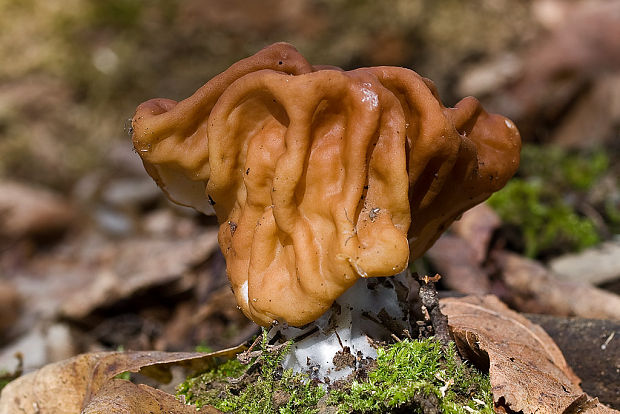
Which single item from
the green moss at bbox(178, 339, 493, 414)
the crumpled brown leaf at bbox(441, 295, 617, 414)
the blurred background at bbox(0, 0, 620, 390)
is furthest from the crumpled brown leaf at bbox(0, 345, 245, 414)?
the blurred background at bbox(0, 0, 620, 390)

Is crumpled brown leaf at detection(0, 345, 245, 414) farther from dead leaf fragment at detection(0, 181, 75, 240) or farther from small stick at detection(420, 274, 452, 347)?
dead leaf fragment at detection(0, 181, 75, 240)

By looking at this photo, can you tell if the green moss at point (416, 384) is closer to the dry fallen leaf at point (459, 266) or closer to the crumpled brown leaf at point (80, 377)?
the crumpled brown leaf at point (80, 377)

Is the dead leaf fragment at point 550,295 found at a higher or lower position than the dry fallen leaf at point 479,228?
higher

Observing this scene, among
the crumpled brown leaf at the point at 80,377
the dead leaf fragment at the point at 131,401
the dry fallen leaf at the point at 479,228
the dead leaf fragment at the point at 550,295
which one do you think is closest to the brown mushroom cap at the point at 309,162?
the dead leaf fragment at the point at 131,401

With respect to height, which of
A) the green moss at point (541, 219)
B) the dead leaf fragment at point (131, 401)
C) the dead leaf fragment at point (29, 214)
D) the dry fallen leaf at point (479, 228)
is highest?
the dead leaf fragment at point (131, 401)

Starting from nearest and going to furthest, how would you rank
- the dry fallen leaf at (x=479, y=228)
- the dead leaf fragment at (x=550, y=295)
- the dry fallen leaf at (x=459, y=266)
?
the dead leaf fragment at (x=550, y=295), the dry fallen leaf at (x=459, y=266), the dry fallen leaf at (x=479, y=228)

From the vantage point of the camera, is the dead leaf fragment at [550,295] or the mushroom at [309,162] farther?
the dead leaf fragment at [550,295]

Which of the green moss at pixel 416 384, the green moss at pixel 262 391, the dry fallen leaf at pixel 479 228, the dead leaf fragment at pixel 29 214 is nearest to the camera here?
the green moss at pixel 416 384
